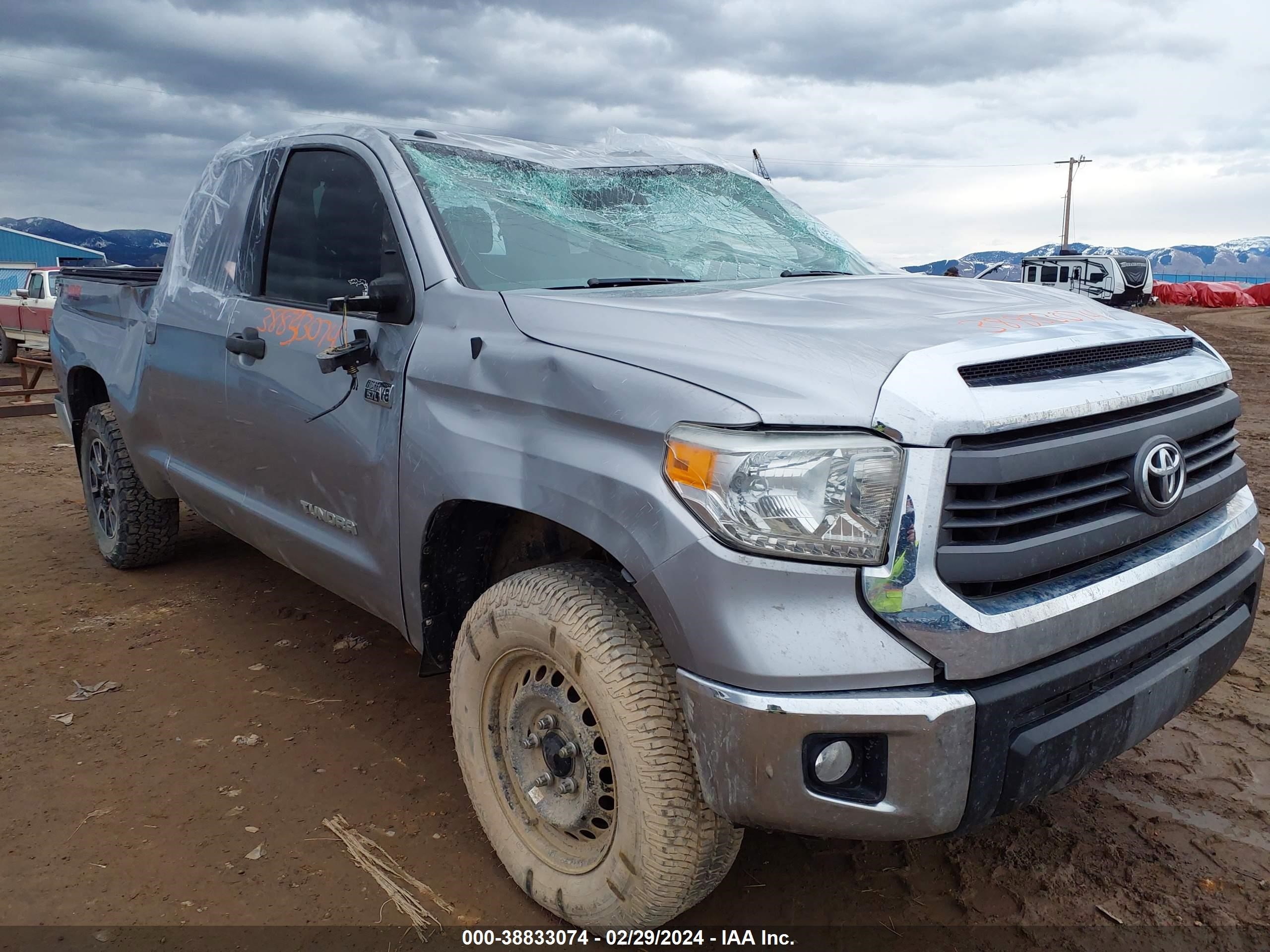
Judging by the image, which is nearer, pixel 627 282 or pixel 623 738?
pixel 623 738

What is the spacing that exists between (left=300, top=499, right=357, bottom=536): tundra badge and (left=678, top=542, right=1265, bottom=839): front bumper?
52.8 inches

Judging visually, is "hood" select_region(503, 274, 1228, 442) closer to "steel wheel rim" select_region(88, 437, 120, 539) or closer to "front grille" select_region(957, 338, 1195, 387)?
"front grille" select_region(957, 338, 1195, 387)

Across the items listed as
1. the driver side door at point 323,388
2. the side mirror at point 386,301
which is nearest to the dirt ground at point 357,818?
the driver side door at point 323,388

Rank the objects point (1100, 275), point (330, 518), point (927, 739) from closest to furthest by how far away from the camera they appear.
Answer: point (927, 739) → point (330, 518) → point (1100, 275)

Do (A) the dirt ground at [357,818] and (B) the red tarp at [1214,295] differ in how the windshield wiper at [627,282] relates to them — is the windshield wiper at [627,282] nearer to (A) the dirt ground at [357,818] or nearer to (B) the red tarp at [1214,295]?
(A) the dirt ground at [357,818]

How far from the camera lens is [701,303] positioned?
229cm

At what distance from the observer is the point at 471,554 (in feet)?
8.38

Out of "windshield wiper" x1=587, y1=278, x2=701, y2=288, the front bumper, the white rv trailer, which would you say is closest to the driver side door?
"windshield wiper" x1=587, y1=278, x2=701, y2=288

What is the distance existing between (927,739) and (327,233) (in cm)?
239

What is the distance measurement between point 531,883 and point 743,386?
135 centimetres

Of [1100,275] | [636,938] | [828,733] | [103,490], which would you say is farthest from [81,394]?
[1100,275]

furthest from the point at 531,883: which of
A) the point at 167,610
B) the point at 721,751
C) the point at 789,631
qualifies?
the point at 167,610

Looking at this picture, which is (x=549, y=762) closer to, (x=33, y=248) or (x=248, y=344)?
(x=248, y=344)

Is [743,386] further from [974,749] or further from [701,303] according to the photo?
[974,749]
